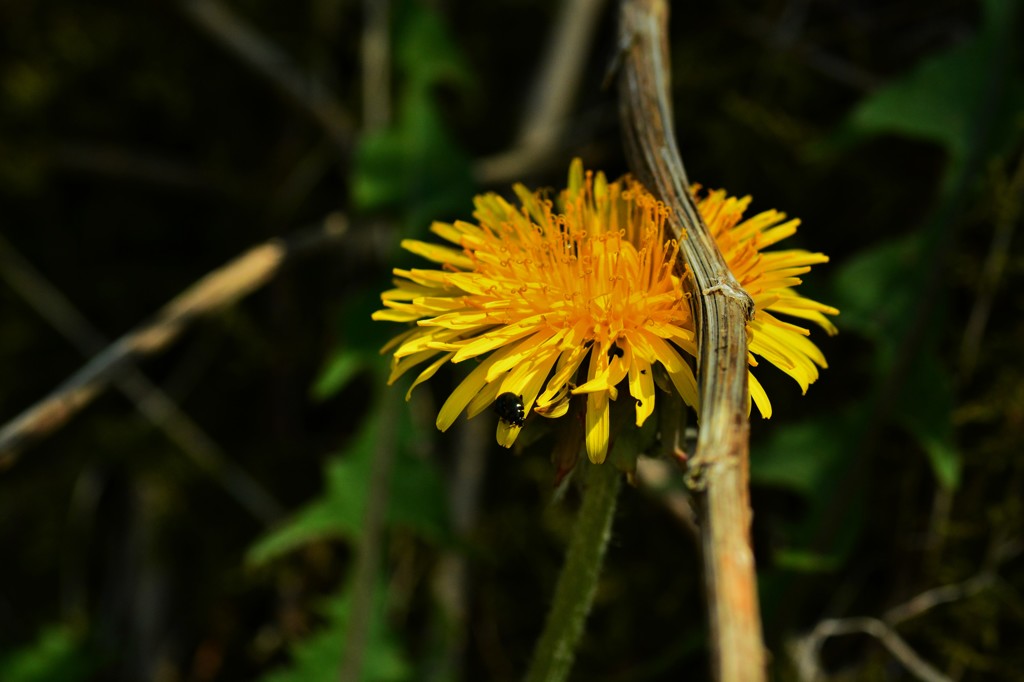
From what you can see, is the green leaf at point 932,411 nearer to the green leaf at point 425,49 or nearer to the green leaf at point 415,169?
the green leaf at point 415,169

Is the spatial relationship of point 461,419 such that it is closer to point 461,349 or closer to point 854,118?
point 854,118

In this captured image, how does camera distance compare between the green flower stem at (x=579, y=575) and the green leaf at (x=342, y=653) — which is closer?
the green flower stem at (x=579, y=575)

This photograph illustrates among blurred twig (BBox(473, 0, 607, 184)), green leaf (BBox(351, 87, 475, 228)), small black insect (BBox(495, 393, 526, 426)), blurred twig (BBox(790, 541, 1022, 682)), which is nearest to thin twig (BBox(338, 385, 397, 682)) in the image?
green leaf (BBox(351, 87, 475, 228))

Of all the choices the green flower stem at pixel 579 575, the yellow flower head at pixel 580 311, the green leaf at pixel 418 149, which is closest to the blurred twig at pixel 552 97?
Result: the green leaf at pixel 418 149

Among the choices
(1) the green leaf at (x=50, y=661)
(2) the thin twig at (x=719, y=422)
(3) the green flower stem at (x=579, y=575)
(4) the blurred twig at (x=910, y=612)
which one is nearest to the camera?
(2) the thin twig at (x=719, y=422)

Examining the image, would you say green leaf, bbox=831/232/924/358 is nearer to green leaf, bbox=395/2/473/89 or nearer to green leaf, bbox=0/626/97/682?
green leaf, bbox=395/2/473/89

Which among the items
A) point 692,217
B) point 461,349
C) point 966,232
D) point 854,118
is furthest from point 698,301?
point 966,232

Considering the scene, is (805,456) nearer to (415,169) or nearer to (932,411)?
(932,411)
